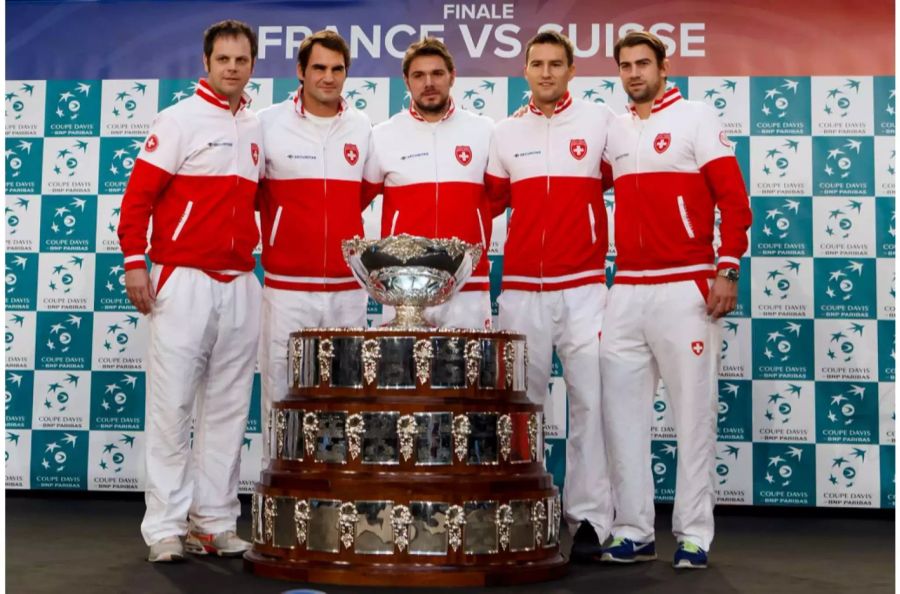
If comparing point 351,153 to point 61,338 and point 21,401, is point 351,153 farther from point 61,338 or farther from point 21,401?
point 21,401

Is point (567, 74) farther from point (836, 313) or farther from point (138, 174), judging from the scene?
point (836, 313)

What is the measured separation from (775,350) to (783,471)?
0.63 metres

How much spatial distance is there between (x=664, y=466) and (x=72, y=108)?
3.79 meters

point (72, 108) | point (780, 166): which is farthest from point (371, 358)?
point (72, 108)

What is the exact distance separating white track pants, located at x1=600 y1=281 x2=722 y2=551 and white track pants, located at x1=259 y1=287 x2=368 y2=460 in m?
1.00

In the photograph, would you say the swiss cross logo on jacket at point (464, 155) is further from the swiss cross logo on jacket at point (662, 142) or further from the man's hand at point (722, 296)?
the man's hand at point (722, 296)

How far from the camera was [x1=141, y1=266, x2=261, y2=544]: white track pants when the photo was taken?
3.96 meters

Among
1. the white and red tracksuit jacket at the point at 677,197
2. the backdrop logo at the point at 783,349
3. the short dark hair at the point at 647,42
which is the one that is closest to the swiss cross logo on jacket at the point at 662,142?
the white and red tracksuit jacket at the point at 677,197

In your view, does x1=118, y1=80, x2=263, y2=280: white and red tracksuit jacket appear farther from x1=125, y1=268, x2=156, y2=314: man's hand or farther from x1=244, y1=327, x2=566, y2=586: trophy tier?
x1=244, y1=327, x2=566, y2=586: trophy tier

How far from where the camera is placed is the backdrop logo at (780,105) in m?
5.75

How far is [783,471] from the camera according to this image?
5684mm

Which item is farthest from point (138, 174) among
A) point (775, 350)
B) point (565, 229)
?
point (775, 350)

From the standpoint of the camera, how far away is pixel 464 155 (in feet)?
14.5

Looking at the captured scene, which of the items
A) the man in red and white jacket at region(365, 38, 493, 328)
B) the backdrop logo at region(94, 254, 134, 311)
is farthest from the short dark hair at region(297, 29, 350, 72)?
the backdrop logo at region(94, 254, 134, 311)
